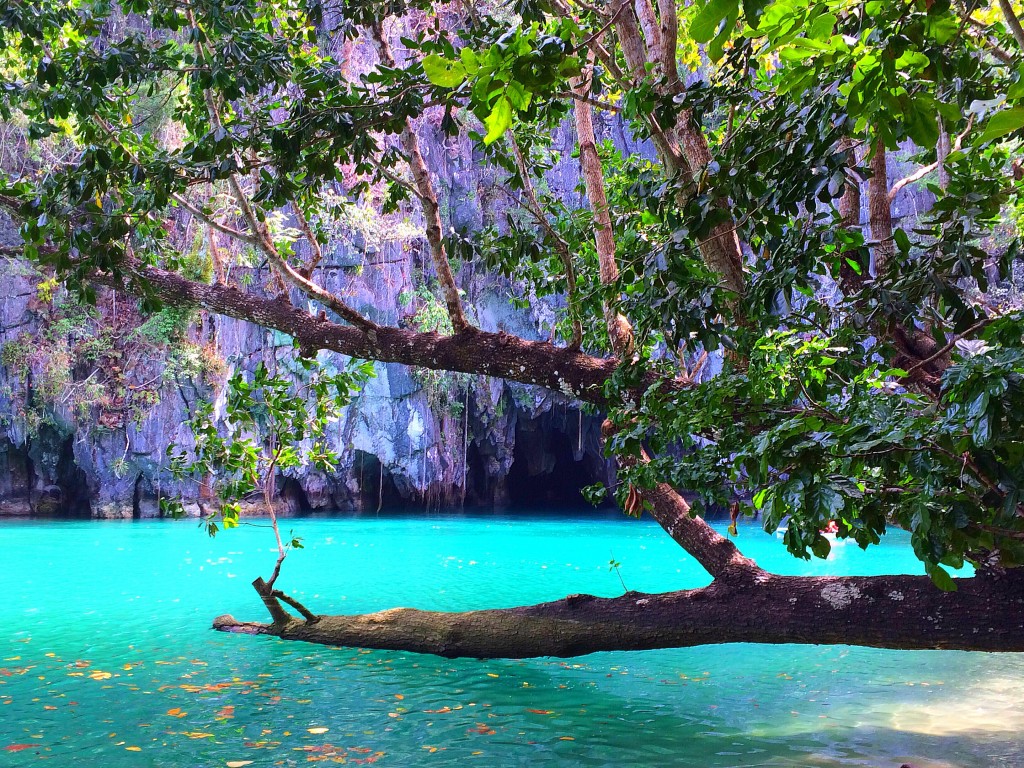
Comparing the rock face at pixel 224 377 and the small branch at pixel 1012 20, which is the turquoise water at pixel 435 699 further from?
the rock face at pixel 224 377

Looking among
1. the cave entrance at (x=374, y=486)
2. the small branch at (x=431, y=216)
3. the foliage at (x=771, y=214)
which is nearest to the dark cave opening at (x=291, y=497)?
the cave entrance at (x=374, y=486)

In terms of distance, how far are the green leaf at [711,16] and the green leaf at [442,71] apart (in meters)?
0.32

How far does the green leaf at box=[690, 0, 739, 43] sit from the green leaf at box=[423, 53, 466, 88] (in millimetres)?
319

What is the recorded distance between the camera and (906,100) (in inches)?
49.5

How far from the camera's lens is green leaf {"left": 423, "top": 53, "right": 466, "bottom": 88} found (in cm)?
108

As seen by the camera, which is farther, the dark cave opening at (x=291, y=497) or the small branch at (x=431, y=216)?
the dark cave opening at (x=291, y=497)

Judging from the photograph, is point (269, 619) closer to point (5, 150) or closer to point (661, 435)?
point (661, 435)

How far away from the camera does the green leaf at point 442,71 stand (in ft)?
3.55

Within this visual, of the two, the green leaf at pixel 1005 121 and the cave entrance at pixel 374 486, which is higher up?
the green leaf at pixel 1005 121

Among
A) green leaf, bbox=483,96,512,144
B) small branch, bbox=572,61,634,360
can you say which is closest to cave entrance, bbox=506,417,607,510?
small branch, bbox=572,61,634,360

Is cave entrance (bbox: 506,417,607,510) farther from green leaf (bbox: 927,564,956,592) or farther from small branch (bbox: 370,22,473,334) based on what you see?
green leaf (bbox: 927,564,956,592)

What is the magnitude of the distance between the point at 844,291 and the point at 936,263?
1.13m

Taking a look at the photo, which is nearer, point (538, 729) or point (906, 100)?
point (906, 100)

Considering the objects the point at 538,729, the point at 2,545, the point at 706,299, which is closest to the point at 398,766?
the point at 538,729
